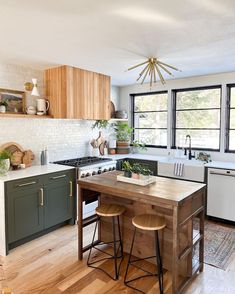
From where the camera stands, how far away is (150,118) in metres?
5.38

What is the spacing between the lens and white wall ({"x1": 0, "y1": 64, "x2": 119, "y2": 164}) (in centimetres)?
355

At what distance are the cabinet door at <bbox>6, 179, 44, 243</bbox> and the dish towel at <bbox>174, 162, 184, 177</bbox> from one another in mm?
2265

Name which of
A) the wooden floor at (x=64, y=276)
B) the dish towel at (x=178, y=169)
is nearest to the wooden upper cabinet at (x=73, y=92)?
the dish towel at (x=178, y=169)

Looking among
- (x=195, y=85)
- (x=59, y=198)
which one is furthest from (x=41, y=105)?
(x=195, y=85)

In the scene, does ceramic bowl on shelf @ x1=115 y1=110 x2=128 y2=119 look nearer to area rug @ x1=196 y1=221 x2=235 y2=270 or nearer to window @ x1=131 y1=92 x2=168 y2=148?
window @ x1=131 y1=92 x2=168 y2=148

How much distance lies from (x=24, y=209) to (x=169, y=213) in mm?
1844

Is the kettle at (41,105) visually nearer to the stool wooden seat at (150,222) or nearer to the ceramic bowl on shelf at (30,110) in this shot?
the ceramic bowl on shelf at (30,110)

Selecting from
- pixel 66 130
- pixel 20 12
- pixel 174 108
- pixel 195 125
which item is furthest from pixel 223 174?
pixel 20 12

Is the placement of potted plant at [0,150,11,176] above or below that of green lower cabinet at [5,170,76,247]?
above

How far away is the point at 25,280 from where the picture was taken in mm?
2447

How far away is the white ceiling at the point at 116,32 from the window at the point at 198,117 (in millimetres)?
924

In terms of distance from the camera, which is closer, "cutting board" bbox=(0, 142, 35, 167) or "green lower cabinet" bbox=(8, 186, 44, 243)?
"green lower cabinet" bbox=(8, 186, 44, 243)

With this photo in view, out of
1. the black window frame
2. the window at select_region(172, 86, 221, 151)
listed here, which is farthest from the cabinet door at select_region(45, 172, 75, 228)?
the black window frame

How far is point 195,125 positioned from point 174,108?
0.56 metres
